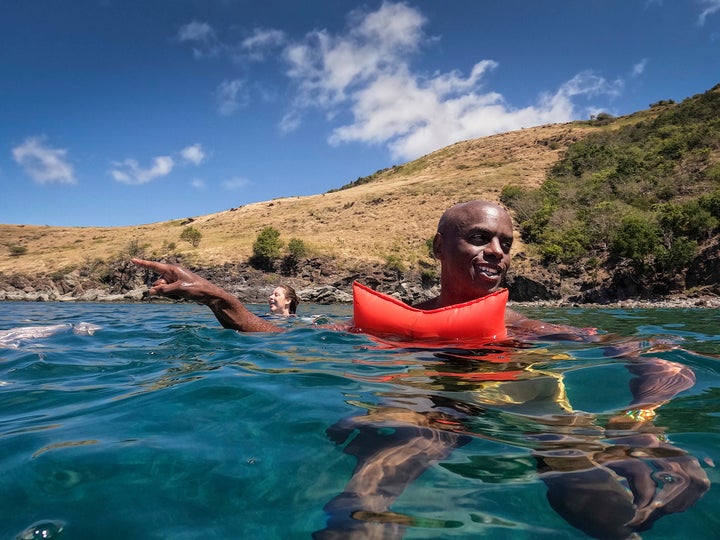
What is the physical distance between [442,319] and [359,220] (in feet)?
156

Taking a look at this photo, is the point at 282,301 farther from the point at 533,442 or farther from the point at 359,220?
the point at 359,220

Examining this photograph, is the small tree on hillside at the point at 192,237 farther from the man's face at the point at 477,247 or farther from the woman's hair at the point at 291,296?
the man's face at the point at 477,247

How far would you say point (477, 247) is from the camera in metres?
3.74

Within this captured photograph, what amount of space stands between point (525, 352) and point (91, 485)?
9.80 feet

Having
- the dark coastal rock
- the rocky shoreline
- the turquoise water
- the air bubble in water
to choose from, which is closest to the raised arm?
the turquoise water

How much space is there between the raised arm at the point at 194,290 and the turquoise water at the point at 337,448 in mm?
608

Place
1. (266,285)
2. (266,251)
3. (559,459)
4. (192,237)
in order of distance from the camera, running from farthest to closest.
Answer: (192,237), (266,251), (266,285), (559,459)

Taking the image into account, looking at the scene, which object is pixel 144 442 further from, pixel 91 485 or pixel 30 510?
pixel 30 510

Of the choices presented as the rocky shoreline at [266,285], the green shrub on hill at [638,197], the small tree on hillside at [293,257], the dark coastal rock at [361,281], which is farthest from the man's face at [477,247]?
the small tree on hillside at [293,257]

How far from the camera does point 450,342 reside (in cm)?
368

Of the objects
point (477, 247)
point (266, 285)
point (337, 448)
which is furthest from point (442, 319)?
point (266, 285)

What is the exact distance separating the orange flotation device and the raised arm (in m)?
1.11

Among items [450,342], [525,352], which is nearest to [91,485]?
[450,342]

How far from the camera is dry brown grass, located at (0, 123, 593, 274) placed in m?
41.0
